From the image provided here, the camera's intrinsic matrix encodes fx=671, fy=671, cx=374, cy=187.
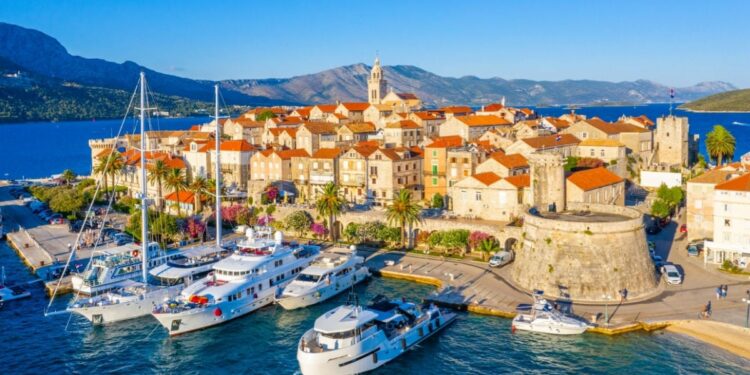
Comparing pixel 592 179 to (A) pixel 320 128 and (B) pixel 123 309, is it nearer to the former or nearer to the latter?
(B) pixel 123 309

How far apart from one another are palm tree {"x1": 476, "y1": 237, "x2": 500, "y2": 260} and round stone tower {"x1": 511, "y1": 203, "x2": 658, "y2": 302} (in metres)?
9.10

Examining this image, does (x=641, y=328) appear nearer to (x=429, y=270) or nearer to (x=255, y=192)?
(x=429, y=270)

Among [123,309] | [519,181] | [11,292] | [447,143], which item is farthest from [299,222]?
[11,292]

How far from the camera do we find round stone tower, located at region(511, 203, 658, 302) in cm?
4750

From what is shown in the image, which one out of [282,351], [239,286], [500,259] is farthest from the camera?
[500,259]

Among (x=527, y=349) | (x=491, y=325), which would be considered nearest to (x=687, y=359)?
(x=527, y=349)

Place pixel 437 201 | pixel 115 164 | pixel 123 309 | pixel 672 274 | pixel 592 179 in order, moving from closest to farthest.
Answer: pixel 123 309, pixel 672 274, pixel 592 179, pixel 437 201, pixel 115 164

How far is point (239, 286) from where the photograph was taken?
162 ft

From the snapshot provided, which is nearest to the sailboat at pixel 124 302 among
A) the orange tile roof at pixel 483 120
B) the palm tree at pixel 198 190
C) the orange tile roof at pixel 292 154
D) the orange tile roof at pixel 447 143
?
the palm tree at pixel 198 190

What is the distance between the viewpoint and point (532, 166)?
59438 mm

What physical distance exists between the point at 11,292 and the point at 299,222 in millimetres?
27803

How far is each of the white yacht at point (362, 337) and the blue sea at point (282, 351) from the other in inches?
37.3

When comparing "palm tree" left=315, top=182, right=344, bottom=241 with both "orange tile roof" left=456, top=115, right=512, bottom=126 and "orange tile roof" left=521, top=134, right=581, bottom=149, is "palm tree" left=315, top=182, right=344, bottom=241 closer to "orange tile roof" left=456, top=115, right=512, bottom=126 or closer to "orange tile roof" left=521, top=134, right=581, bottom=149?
"orange tile roof" left=521, top=134, right=581, bottom=149

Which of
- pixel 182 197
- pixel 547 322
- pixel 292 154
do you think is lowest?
pixel 547 322
